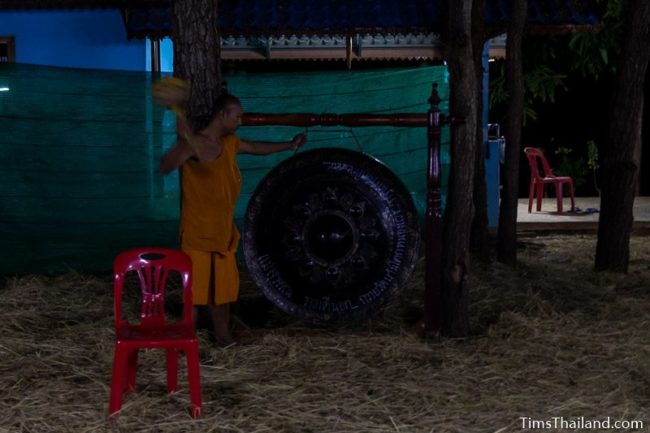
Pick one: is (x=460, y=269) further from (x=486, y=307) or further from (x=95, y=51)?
(x=95, y=51)

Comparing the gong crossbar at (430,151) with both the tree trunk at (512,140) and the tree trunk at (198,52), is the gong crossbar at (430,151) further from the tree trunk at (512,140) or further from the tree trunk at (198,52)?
the tree trunk at (512,140)

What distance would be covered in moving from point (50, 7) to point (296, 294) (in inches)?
227

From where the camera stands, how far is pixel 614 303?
684 cm

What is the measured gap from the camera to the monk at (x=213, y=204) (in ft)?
17.5

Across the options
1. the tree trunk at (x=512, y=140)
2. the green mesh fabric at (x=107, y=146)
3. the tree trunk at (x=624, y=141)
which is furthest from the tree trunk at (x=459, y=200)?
the tree trunk at (x=624, y=141)

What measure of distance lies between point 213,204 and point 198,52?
1084mm

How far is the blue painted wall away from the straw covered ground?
4.07 metres

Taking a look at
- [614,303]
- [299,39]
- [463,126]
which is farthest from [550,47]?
[463,126]

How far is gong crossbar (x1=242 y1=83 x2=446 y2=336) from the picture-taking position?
5.54 meters

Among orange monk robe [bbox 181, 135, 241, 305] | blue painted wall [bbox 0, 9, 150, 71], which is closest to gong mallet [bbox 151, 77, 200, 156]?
orange monk robe [bbox 181, 135, 241, 305]

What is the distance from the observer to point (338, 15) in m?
10.8

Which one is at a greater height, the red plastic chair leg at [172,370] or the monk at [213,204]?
the monk at [213,204]

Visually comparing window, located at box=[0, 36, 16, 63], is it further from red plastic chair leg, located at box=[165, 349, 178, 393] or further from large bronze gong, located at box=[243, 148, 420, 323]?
red plastic chair leg, located at box=[165, 349, 178, 393]

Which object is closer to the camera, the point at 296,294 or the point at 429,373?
the point at 429,373
